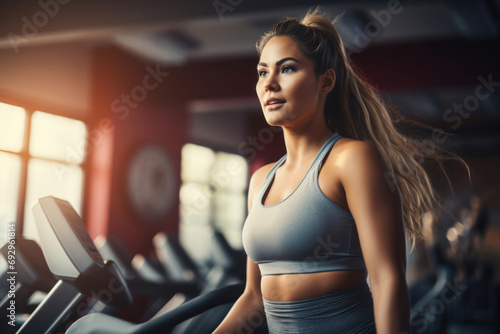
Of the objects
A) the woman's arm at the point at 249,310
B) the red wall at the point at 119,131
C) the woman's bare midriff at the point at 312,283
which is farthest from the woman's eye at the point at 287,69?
the red wall at the point at 119,131

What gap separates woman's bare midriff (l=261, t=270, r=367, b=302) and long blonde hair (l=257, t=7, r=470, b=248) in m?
0.21

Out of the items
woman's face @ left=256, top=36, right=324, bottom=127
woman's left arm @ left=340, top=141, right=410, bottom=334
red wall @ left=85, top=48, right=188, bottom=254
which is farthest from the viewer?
red wall @ left=85, top=48, right=188, bottom=254

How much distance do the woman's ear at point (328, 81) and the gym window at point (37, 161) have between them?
3644 mm

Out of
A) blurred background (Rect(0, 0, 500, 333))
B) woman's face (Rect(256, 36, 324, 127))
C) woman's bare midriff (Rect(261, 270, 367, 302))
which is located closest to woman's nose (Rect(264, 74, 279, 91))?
woman's face (Rect(256, 36, 324, 127))

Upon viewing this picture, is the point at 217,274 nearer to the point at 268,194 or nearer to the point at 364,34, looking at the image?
the point at 364,34

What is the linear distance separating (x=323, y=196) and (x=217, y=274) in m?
4.28

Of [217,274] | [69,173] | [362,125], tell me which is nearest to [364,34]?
[217,274]

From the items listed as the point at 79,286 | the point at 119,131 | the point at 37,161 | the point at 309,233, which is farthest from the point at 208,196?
the point at 309,233

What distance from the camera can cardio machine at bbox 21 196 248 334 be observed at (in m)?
1.04

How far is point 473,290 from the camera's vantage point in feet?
17.0

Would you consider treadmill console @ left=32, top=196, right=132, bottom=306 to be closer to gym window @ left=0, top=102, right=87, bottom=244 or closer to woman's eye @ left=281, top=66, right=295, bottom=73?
woman's eye @ left=281, top=66, right=295, bottom=73

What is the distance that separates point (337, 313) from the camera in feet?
2.73

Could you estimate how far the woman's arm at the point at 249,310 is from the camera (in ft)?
3.24

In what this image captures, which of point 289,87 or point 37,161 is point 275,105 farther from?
point 37,161
